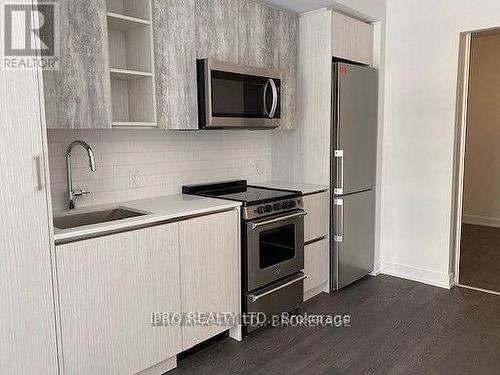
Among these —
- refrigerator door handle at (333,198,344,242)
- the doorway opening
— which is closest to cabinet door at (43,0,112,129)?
refrigerator door handle at (333,198,344,242)

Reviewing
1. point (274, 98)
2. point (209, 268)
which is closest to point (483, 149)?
point (274, 98)

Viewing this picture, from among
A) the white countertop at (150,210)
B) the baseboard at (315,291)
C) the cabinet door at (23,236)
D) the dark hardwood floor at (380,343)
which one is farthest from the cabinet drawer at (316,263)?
the cabinet door at (23,236)

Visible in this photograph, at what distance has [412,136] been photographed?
12.5ft

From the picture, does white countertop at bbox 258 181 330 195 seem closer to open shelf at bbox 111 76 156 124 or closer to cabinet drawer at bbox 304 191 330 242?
cabinet drawer at bbox 304 191 330 242

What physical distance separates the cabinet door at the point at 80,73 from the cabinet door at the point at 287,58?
59.6 inches

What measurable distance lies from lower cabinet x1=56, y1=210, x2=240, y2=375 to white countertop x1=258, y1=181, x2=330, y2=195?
33.6 inches

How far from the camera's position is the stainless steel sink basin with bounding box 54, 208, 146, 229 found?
7.73 feet

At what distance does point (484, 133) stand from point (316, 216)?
385cm

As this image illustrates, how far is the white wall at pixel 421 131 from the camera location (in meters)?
3.55

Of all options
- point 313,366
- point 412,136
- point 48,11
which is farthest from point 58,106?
point 412,136

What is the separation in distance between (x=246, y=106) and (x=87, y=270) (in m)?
1.62

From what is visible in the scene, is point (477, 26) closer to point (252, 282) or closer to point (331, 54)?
point (331, 54)

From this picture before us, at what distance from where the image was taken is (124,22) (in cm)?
243

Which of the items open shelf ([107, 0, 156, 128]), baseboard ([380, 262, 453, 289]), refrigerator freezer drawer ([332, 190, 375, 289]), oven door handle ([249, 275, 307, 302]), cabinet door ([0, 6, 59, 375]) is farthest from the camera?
baseboard ([380, 262, 453, 289])
